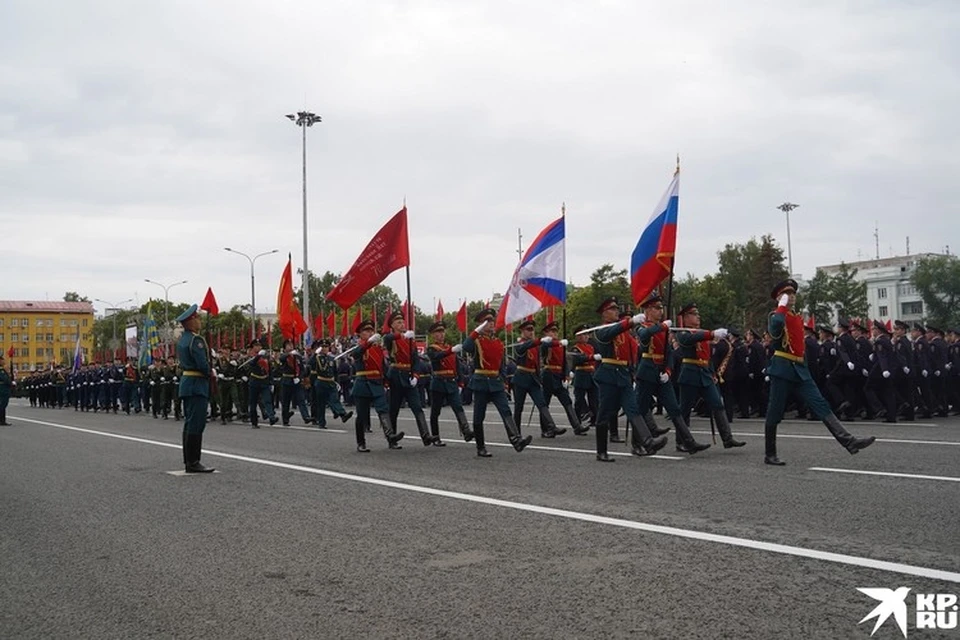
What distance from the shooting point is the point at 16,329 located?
459ft

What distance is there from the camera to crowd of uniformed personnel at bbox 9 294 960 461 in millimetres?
11367

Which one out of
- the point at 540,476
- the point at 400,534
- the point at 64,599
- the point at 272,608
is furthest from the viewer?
the point at 540,476

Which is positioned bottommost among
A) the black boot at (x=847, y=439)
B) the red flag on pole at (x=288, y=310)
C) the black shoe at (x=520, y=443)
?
the black shoe at (x=520, y=443)

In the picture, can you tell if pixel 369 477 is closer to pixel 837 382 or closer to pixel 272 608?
pixel 272 608

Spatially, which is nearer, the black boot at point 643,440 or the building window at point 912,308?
the black boot at point 643,440

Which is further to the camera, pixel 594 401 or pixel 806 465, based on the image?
pixel 594 401

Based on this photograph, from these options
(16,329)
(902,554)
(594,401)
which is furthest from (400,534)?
(16,329)

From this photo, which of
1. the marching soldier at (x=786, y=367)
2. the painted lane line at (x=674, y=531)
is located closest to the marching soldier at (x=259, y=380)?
the painted lane line at (x=674, y=531)

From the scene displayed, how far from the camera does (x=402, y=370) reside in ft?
44.6

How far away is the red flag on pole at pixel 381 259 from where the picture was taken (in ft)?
47.0

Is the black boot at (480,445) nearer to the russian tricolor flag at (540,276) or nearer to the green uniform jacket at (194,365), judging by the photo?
the green uniform jacket at (194,365)

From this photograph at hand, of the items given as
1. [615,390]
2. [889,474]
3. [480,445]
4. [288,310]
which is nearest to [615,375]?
[615,390]

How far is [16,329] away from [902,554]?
502 ft

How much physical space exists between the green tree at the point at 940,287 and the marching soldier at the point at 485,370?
284 feet
